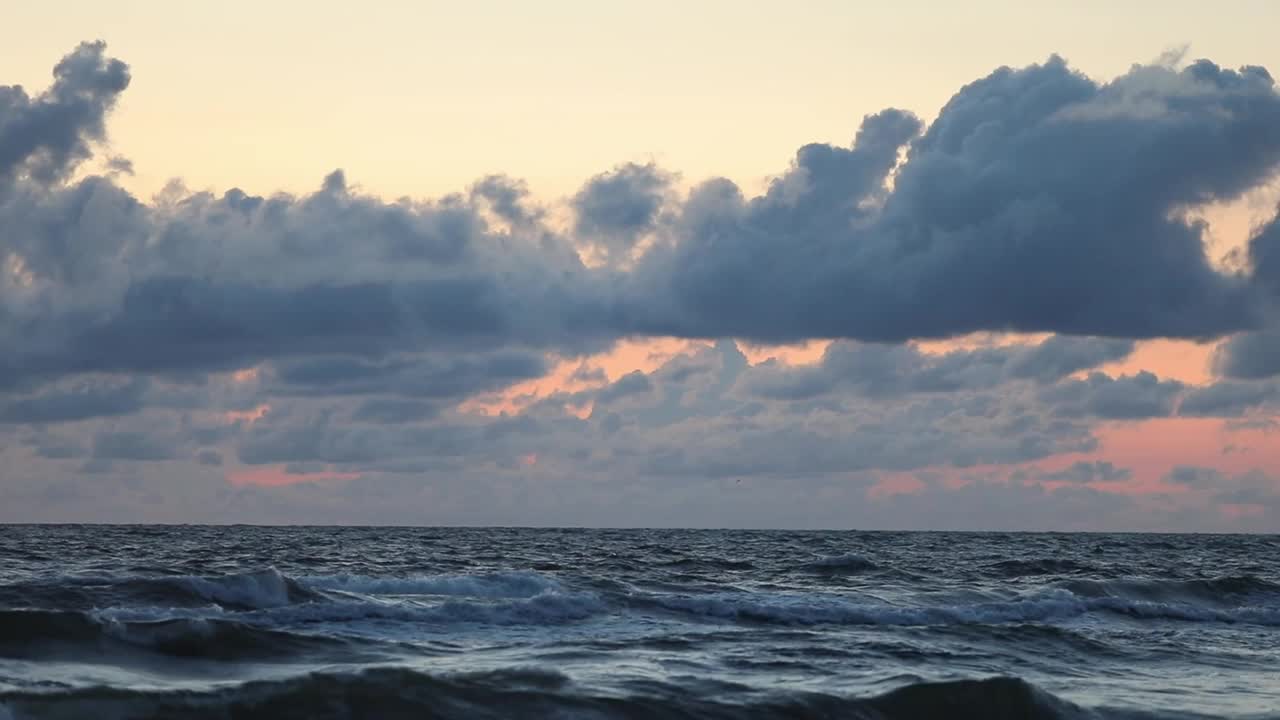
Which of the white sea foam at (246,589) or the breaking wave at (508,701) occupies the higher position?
the white sea foam at (246,589)

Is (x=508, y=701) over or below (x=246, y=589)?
below

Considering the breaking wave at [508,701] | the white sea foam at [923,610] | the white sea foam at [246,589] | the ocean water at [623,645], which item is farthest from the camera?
the white sea foam at [923,610]

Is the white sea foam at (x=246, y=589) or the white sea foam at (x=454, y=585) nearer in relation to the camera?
the white sea foam at (x=246, y=589)

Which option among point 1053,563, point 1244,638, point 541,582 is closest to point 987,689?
point 1244,638

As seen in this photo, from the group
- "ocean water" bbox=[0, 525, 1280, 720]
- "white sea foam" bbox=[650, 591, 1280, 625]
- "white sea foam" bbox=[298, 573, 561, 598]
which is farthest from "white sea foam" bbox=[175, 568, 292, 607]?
"white sea foam" bbox=[650, 591, 1280, 625]

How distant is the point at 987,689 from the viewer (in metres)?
19.9

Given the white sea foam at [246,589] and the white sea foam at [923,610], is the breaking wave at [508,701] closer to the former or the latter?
the white sea foam at [923,610]

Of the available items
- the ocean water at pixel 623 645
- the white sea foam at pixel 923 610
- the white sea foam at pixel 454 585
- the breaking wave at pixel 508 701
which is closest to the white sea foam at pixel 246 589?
the ocean water at pixel 623 645

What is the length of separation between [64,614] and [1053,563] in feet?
147

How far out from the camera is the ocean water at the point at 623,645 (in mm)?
18766

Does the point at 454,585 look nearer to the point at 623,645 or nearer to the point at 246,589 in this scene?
the point at 246,589

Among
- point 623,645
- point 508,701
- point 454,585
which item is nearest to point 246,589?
point 454,585

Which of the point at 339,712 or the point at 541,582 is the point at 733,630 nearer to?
the point at 541,582

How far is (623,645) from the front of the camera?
84.8ft
